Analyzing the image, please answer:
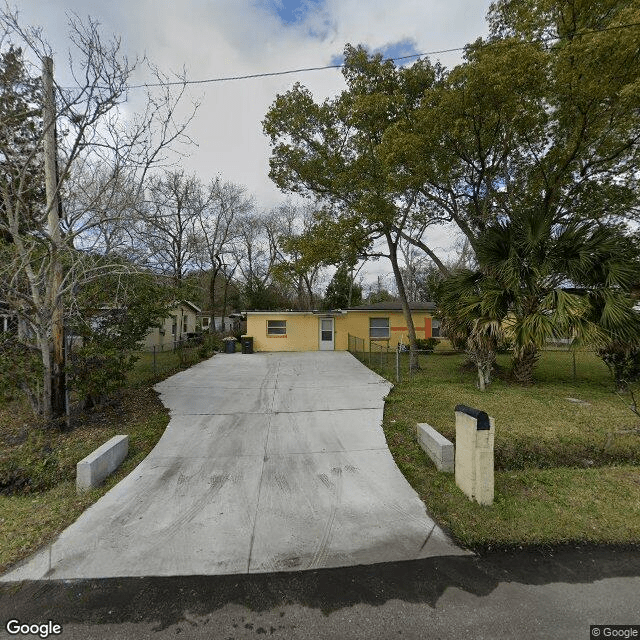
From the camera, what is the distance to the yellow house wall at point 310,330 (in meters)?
18.2

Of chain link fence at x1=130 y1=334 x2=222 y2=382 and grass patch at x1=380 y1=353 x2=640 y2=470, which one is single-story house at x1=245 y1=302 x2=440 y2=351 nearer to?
chain link fence at x1=130 y1=334 x2=222 y2=382

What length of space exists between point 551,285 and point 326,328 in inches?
473

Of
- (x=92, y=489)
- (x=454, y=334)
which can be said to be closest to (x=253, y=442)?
(x=92, y=489)

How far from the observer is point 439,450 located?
3.95 m

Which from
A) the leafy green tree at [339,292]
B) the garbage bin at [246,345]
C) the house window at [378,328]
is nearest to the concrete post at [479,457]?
the garbage bin at [246,345]

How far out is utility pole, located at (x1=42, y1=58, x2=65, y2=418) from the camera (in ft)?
15.0

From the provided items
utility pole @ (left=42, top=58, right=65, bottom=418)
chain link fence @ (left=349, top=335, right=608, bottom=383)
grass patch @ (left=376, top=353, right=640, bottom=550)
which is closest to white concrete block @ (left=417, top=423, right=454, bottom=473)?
grass patch @ (left=376, top=353, right=640, bottom=550)

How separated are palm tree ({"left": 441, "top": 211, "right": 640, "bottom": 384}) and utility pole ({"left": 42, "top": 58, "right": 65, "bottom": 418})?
8.20 m

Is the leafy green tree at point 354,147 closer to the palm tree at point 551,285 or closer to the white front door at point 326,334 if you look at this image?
the palm tree at point 551,285

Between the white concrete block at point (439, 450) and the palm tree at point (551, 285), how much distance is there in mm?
4277

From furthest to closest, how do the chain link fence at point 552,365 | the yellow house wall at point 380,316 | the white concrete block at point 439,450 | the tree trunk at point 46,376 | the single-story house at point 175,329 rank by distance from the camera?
the single-story house at point 175,329, the yellow house wall at point 380,316, the chain link fence at point 552,365, the tree trunk at point 46,376, the white concrete block at point 439,450

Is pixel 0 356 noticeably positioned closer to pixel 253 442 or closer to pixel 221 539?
pixel 253 442

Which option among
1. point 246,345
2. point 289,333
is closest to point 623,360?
point 289,333

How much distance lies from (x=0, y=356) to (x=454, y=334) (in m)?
9.16
